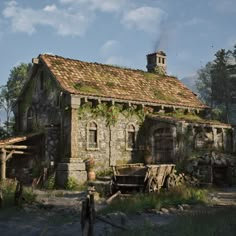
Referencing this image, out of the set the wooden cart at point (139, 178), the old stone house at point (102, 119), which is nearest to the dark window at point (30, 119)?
the old stone house at point (102, 119)

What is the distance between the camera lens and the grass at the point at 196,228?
292 inches

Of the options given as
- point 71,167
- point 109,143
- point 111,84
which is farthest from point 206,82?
point 71,167

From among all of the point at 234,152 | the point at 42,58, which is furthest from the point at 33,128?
the point at 234,152

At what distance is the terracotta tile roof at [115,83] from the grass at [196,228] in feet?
36.6

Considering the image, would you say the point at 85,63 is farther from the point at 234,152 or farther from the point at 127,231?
the point at 127,231

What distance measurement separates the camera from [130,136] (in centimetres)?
2125

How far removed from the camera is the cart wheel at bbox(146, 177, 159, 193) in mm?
13812

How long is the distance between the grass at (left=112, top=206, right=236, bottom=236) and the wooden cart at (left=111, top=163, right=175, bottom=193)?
466cm

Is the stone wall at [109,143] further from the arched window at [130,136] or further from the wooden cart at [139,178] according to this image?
the wooden cart at [139,178]

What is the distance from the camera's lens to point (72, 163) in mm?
18094

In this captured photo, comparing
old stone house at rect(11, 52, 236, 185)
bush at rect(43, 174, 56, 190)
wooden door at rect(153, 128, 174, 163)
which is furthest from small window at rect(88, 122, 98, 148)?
wooden door at rect(153, 128, 174, 163)

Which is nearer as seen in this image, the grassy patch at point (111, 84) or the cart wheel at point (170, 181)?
the cart wheel at point (170, 181)

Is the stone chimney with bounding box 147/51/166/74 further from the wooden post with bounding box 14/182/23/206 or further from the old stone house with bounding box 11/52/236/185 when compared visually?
the wooden post with bounding box 14/182/23/206

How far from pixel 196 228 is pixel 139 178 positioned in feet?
22.0
